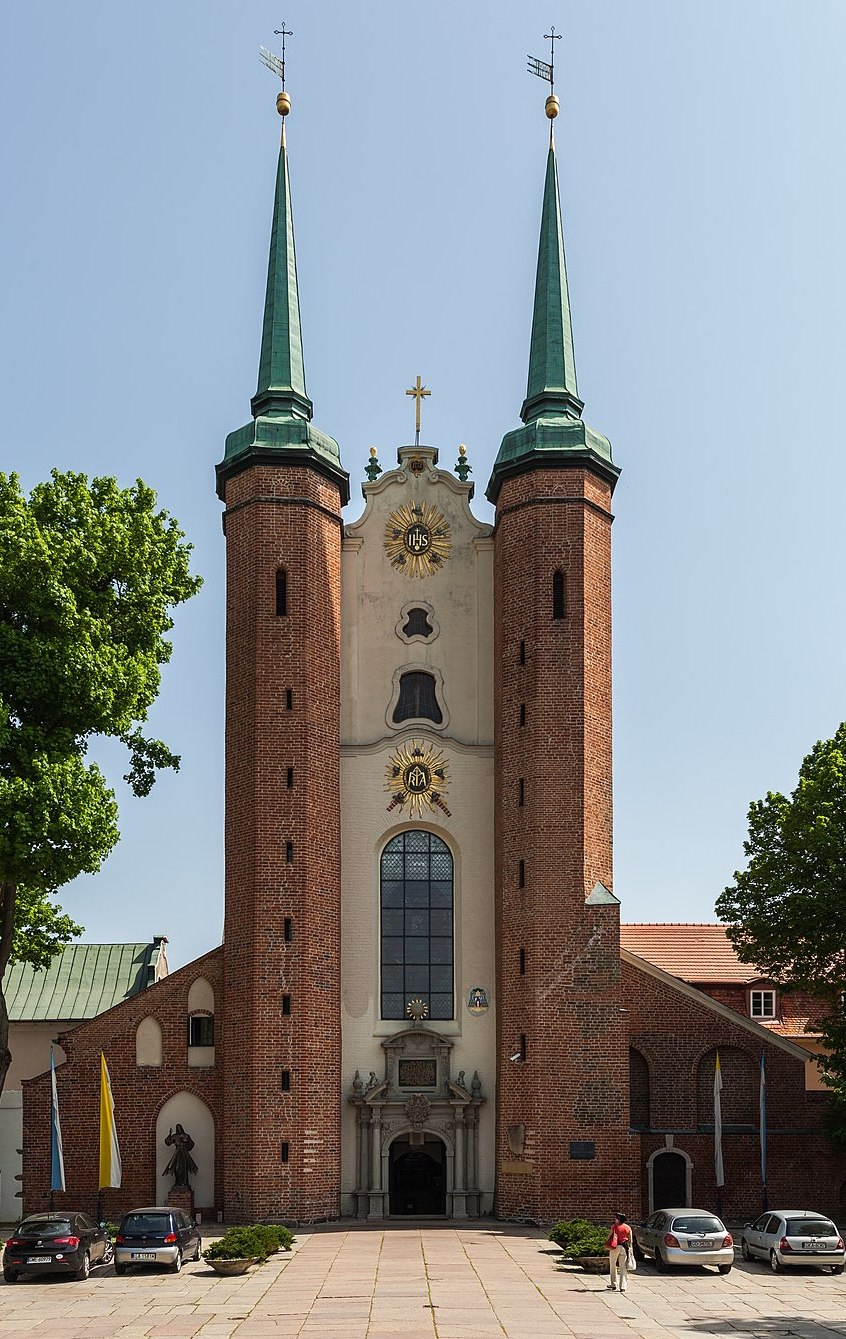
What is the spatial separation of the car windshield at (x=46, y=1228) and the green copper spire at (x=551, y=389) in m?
21.9

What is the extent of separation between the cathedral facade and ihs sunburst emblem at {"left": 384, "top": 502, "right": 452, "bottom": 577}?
0.30 ft

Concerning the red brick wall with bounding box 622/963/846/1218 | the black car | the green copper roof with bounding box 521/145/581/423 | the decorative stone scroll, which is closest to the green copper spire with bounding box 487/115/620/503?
the green copper roof with bounding box 521/145/581/423

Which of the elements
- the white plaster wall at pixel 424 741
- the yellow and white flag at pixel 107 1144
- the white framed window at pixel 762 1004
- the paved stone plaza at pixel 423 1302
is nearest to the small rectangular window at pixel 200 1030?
the yellow and white flag at pixel 107 1144

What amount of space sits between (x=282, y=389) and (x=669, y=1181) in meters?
22.6

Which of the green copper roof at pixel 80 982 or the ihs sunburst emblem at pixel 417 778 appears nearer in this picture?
the ihs sunburst emblem at pixel 417 778

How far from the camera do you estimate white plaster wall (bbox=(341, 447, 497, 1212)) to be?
139ft

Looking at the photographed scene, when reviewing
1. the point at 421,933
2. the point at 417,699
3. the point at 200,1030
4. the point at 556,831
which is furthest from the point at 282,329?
the point at 200,1030

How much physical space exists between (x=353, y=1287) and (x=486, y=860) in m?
15.9

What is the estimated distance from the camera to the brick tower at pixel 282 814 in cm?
3969

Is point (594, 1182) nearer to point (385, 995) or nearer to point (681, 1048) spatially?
point (681, 1048)

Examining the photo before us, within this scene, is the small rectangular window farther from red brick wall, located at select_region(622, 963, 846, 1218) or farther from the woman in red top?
the woman in red top

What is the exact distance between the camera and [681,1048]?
136ft

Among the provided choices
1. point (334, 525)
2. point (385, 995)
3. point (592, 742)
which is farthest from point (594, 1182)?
point (334, 525)

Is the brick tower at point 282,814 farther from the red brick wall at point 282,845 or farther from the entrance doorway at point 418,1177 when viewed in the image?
the entrance doorway at point 418,1177
